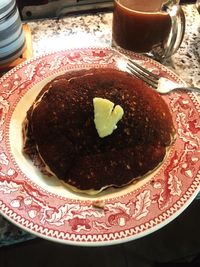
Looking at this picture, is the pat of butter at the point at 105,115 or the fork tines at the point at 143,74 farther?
the fork tines at the point at 143,74

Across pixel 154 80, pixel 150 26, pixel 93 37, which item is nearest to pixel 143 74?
pixel 154 80

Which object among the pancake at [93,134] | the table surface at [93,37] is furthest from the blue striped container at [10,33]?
the pancake at [93,134]

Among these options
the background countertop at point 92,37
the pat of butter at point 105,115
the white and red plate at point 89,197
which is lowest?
the white and red plate at point 89,197

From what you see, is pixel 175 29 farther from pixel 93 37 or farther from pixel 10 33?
pixel 10 33

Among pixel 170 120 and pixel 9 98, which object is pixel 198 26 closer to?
pixel 170 120

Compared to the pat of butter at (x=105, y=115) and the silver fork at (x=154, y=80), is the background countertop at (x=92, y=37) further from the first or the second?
the pat of butter at (x=105, y=115)

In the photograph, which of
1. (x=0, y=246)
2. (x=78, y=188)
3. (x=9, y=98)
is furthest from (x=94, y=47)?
(x=0, y=246)

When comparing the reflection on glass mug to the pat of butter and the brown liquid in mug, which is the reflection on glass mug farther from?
the pat of butter
